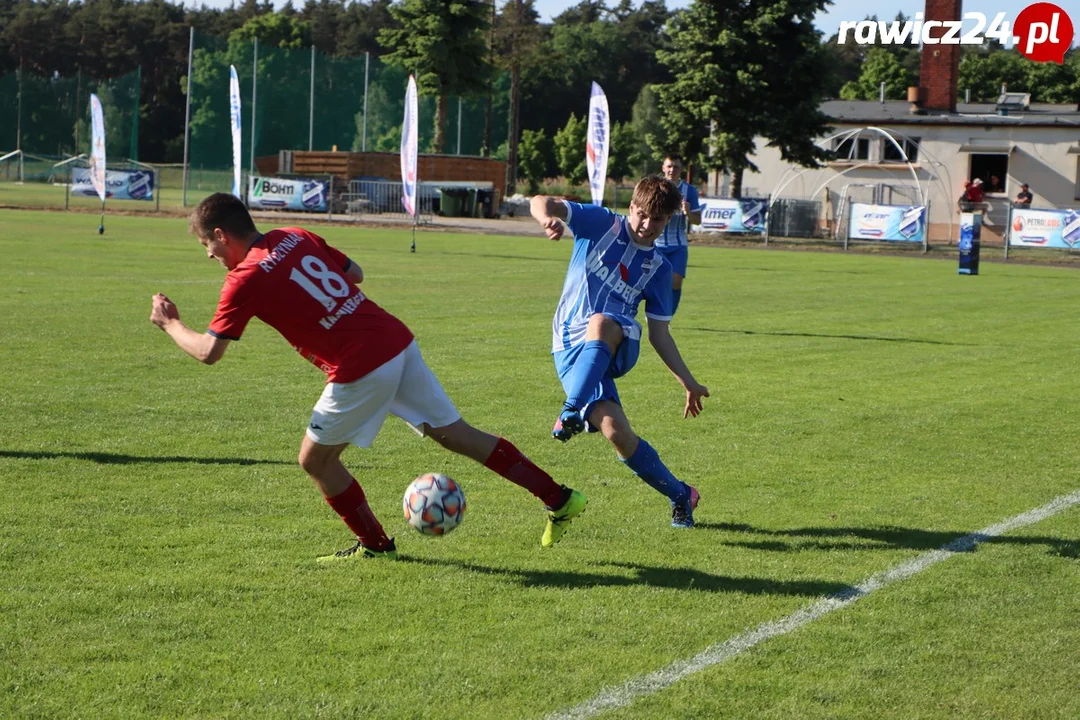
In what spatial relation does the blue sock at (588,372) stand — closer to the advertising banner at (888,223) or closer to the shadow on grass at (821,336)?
the shadow on grass at (821,336)

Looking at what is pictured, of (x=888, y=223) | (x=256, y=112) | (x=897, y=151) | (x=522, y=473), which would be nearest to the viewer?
(x=522, y=473)

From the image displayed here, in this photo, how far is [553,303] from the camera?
58.2 ft

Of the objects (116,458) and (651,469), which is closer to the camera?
(651,469)

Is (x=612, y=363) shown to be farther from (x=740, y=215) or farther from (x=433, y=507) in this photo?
(x=740, y=215)

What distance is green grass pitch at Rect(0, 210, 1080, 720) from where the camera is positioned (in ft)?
13.6

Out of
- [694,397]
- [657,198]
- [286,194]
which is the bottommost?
[694,397]

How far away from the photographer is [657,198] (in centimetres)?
576

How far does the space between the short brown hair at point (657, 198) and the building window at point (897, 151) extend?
44.5 meters

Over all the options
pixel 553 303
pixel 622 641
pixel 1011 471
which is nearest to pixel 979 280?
pixel 553 303

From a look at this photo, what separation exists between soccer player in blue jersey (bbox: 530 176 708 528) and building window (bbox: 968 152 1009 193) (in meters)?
44.8

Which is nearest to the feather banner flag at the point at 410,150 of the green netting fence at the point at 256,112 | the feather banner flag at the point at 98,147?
the feather banner flag at the point at 98,147

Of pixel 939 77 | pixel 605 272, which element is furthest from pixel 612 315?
pixel 939 77

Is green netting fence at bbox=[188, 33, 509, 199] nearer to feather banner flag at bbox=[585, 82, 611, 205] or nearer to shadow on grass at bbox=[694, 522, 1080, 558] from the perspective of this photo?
feather banner flag at bbox=[585, 82, 611, 205]

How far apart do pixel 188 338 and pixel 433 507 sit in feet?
4.18
